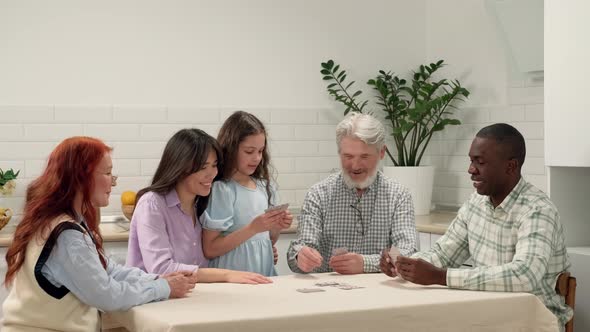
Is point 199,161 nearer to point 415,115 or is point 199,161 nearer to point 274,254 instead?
point 274,254

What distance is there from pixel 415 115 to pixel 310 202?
1927mm

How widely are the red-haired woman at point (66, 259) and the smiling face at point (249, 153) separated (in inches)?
33.9

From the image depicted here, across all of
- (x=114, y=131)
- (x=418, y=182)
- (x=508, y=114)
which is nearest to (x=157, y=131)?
(x=114, y=131)

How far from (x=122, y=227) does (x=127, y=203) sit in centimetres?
17

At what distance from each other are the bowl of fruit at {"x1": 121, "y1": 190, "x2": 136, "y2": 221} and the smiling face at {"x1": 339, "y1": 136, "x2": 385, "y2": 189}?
171 cm

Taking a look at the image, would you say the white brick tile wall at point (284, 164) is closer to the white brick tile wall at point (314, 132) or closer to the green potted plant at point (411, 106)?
the white brick tile wall at point (314, 132)

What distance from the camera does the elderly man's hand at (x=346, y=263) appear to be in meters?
3.30

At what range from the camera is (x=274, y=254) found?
373 cm

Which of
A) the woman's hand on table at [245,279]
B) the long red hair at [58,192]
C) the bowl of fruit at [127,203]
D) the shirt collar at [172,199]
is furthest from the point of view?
the bowl of fruit at [127,203]

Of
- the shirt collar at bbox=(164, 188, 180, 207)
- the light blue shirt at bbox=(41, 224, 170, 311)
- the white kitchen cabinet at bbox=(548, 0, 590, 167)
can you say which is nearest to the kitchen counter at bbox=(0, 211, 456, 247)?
the white kitchen cabinet at bbox=(548, 0, 590, 167)

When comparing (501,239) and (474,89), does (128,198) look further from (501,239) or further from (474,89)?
(501,239)

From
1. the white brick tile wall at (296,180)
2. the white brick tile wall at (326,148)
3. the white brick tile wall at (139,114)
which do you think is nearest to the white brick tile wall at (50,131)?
the white brick tile wall at (139,114)

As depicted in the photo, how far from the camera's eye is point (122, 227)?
15.8 feet

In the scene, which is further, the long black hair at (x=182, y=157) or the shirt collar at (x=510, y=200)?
the long black hair at (x=182, y=157)
